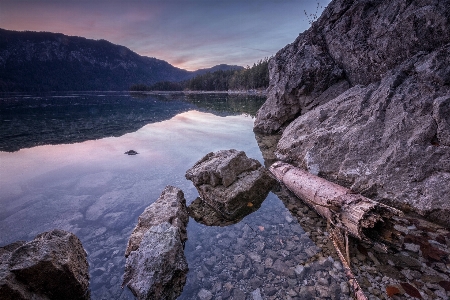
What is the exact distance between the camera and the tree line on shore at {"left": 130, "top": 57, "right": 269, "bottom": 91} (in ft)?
319

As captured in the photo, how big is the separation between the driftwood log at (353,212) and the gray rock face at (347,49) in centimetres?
647

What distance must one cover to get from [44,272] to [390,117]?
942 centimetres

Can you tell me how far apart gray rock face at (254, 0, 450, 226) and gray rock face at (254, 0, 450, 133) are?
1.7 inches

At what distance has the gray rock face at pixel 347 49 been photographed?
7.34m

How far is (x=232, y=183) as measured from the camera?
6992mm

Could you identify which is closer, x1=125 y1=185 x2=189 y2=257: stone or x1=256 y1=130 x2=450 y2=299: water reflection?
x1=256 y1=130 x2=450 y2=299: water reflection

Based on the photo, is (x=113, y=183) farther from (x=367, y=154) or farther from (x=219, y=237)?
(x=367, y=154)

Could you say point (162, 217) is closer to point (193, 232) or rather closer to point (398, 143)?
point (193, 232)

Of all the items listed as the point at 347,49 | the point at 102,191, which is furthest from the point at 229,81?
the point at 102,191

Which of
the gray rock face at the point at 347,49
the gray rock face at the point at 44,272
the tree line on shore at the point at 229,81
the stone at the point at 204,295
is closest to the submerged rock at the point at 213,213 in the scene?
the stone at the point at 204,295

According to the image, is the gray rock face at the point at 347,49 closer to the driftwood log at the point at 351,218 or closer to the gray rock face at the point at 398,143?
the gray rock face at the point at 398,143

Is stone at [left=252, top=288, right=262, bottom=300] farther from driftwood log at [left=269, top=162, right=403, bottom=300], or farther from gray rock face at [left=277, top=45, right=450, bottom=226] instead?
gray rock face at [left=277, top=45, right=450, bottom=226]

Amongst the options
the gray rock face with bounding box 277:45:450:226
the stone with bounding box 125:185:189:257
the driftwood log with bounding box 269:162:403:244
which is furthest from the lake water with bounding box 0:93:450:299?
the gray rock face with bounding box 277:45:450:226

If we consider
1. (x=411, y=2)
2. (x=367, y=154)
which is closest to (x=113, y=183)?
(x=367, y=154)
